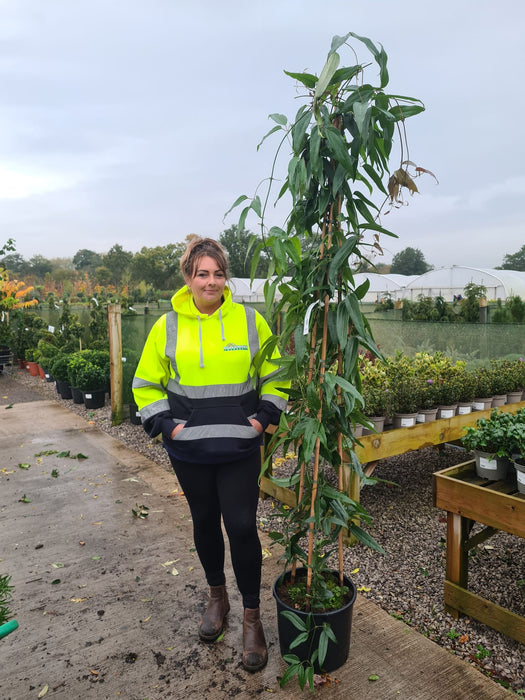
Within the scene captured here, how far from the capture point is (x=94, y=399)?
6.62m

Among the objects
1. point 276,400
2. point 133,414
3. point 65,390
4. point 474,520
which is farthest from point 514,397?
point 65,390

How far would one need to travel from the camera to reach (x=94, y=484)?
3.93 m

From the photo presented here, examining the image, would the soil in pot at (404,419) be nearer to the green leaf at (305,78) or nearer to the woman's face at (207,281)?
the woman's face at (207,281)

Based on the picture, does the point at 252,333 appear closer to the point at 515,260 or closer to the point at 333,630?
the point at 333,630

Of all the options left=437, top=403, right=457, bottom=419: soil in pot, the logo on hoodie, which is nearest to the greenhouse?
left=437, top=403, right=457, bottom=419: soil in pot

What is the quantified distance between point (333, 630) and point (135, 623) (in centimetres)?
98

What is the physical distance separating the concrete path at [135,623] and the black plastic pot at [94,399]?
2.85 metres

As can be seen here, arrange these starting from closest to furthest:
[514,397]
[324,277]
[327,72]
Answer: [327,72], [324,277], [514,397]

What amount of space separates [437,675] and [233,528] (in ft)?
3.18

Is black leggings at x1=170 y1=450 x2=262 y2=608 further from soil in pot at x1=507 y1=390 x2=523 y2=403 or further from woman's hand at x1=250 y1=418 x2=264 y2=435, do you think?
soil in pot at x1=507 y1=390 x2=523 y2=403

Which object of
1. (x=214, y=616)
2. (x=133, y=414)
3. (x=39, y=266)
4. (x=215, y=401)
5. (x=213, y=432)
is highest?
(x=39, y=266)

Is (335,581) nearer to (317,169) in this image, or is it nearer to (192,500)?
(192,500)

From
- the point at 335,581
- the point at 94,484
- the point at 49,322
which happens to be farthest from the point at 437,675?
the point at 49,322

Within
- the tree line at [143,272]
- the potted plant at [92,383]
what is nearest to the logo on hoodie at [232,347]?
the potted plant at [92,383]
